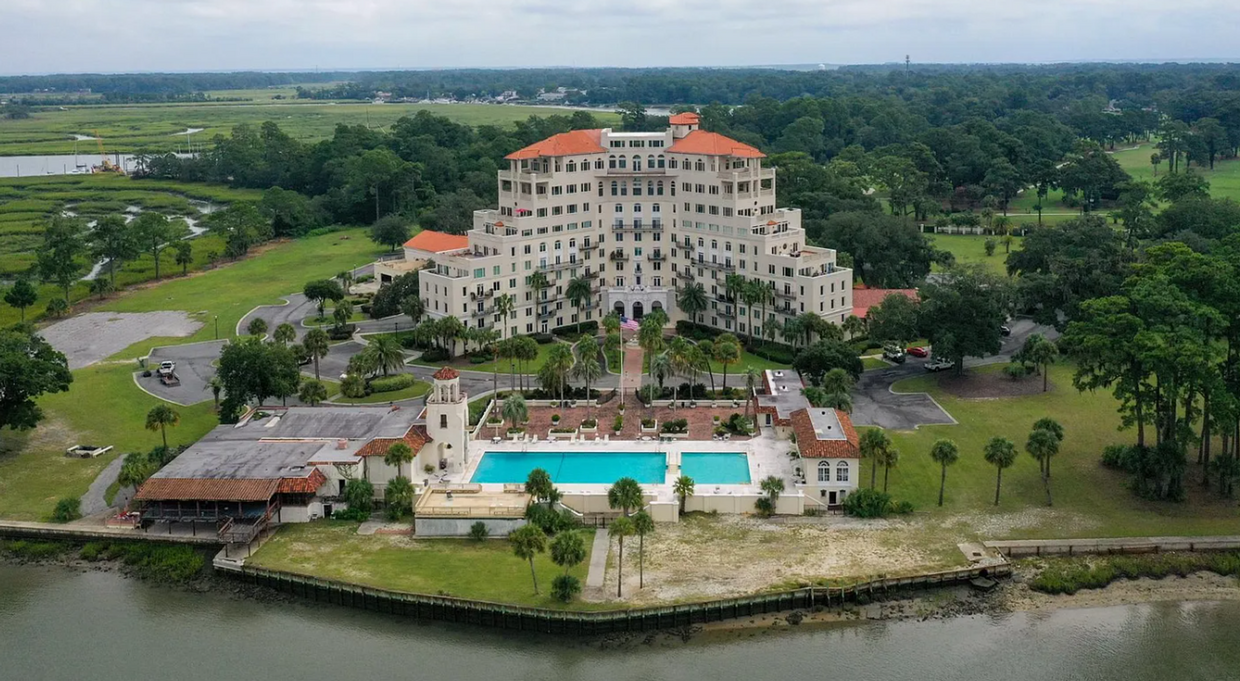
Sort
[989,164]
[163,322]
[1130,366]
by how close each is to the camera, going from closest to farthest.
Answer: [1130,366] < [163,322] < [989,164]

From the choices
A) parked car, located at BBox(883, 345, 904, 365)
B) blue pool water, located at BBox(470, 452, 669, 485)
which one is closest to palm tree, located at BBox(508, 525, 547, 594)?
blue pool water, located at BBox(470, 452, 669, 485)

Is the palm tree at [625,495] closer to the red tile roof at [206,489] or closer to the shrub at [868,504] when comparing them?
the shrub at [868,504]

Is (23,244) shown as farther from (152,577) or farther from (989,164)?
(989,164)

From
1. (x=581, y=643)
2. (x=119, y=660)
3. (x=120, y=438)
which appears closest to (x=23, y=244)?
(x=120, y=438)

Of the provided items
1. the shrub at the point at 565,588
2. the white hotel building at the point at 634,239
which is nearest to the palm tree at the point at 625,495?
the shrub at the point at 565,588

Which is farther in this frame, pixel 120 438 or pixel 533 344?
pixel 533 344

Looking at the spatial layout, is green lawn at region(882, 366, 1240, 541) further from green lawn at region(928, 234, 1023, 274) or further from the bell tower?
green lawn at region(928, 234, 1023, 274)

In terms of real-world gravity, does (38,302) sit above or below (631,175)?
below
